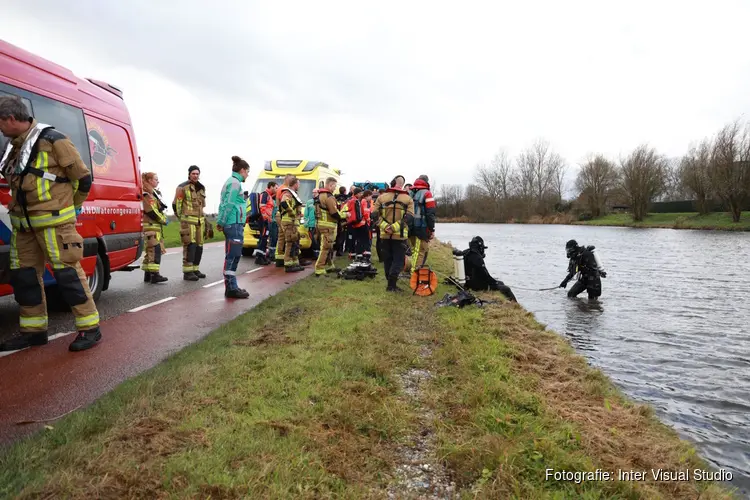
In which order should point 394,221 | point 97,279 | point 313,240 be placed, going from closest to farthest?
point 97,279
point 394,221
point 313,240

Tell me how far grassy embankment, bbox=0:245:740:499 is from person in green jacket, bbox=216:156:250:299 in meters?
2.42

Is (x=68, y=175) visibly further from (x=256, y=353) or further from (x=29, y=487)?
(x=29, y=487)

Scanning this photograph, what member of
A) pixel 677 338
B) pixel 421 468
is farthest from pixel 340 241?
pixel 421 468

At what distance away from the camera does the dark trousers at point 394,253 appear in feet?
28.2

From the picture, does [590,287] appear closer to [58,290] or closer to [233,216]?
[233,216]

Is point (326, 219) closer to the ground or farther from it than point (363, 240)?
farther from it

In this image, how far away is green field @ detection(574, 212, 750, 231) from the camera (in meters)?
43.9

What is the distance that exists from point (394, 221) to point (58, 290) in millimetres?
5202

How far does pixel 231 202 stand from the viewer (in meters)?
7.26

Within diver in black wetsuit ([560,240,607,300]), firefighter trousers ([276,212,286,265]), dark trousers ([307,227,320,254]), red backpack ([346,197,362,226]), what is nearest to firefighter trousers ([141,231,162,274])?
firefighter trousers ([276,212,286,265])

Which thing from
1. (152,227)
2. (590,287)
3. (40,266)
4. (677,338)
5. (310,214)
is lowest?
(677,338)

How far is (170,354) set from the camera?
4.48 meters

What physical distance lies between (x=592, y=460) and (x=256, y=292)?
20.3 feet

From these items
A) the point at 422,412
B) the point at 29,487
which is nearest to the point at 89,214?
the point at 29,487
